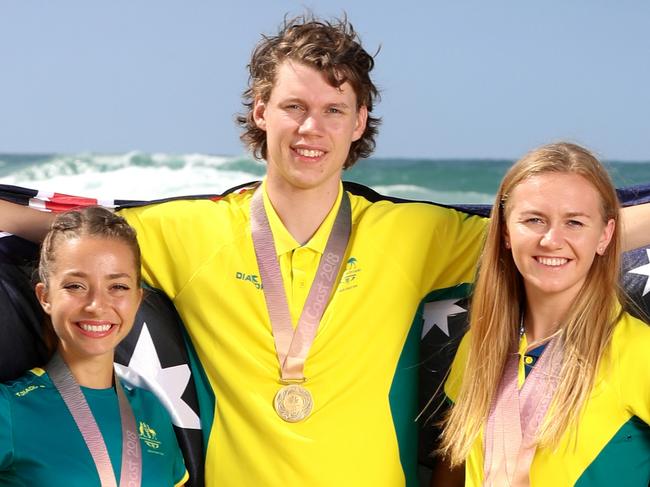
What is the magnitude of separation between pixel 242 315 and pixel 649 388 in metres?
1.21

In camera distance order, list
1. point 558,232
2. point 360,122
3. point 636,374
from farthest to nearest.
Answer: point 360,122, point 558,232, point 636,374

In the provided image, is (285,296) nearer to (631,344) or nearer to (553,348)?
(553,348)

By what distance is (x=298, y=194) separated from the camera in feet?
11.0

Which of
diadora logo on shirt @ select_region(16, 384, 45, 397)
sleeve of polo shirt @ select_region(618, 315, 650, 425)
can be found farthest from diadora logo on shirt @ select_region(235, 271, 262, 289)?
sleeve of polo shirt @ select_region(618, 315, 650, 425)

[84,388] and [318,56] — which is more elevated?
[318,56]

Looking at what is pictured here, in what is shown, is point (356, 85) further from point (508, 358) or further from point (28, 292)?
point (28, 292)

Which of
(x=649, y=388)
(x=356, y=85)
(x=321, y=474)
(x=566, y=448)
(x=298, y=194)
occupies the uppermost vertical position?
(x=356, y=85)

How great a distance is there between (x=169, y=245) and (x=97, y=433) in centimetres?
66

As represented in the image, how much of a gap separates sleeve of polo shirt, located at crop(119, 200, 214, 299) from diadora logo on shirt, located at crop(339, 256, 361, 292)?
0.42 m

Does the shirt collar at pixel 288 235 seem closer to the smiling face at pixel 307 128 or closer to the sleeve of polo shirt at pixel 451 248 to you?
the smiling face at pixel 307 128

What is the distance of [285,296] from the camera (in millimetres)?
3285

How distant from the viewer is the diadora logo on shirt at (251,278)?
10.8 feet

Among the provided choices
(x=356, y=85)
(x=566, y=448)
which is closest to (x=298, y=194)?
(x=356, y=85)

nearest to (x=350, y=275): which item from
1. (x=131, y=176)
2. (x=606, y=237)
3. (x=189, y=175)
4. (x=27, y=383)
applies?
(x=606, y=237)
